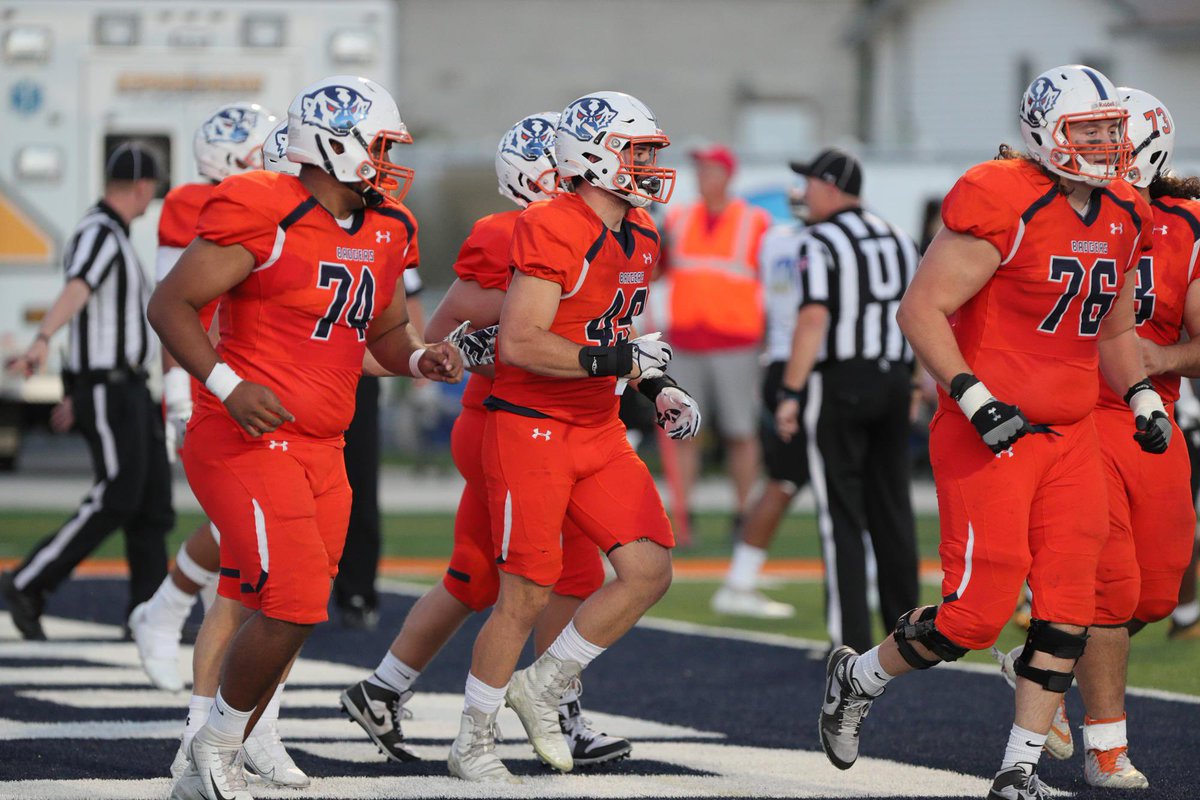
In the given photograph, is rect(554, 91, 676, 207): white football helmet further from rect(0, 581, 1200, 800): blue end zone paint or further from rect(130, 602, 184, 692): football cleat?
rect(130, 602, 184, 692): football cleat

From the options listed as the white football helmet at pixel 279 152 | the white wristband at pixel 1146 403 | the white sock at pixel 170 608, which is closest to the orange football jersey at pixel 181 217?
the white sock at pixel 170 608

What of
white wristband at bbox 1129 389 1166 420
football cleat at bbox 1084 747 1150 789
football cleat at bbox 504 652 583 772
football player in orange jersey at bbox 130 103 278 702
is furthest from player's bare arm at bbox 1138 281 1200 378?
football player in orange jersey at bbox 130 103 278 702

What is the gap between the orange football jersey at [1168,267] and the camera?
21.5ft

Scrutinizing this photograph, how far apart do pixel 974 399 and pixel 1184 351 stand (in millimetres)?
1273

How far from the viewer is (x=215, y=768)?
5.47m

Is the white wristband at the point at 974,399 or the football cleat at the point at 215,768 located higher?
the white wristband at the point at 974,399

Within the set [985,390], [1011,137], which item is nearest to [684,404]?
[985,390]

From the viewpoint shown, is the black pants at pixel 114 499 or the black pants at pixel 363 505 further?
the black pants at pixel 363 505

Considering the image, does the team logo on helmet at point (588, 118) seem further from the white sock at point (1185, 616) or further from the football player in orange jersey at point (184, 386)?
the white sock at point (1185, 616)

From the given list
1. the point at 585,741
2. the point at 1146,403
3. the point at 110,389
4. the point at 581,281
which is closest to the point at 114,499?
the point at 110,389

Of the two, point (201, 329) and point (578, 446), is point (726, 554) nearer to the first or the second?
point (578, 446)

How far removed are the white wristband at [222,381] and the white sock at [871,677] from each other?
79.5 inches

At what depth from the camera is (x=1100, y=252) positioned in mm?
5734

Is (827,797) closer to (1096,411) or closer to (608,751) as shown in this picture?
(608,751)
